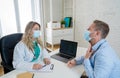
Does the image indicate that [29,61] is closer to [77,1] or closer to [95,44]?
[95,44]

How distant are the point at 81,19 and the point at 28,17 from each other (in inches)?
64.3

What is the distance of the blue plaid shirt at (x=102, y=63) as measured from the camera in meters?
1.10

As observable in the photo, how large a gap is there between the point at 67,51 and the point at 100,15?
6.83 ft

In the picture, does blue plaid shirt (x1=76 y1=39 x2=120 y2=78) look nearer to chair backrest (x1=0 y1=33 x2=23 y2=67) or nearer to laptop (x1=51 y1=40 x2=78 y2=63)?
laptop (x1=51 y1=40 x2=78 y2=63)

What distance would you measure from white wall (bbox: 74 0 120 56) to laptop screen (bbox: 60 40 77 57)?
1.92m

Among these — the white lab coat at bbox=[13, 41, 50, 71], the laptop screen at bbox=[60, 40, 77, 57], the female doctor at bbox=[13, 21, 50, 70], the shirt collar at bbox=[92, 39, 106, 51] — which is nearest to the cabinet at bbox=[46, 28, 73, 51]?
the laptop screen at bbox=[60, 40, 77, 57]

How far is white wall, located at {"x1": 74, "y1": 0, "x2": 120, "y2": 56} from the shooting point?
10.5 feet

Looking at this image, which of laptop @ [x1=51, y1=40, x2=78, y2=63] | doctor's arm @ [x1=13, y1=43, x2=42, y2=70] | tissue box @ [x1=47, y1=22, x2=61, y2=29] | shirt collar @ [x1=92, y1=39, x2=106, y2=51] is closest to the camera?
shirt collar @ [x1=92, y1=39, x2=106, y2=51]

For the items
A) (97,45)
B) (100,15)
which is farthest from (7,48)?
(100,15)

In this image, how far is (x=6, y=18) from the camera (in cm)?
324

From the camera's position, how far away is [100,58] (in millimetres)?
1155

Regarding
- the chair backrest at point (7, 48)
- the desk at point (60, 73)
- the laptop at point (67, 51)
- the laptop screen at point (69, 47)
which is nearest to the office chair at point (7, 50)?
the chair backrest at point (7, 48)

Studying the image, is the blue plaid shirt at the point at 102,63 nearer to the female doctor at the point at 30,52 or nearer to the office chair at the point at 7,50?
the female doctor at the point at 30,52

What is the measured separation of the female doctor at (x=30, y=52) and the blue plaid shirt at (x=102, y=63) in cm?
57
